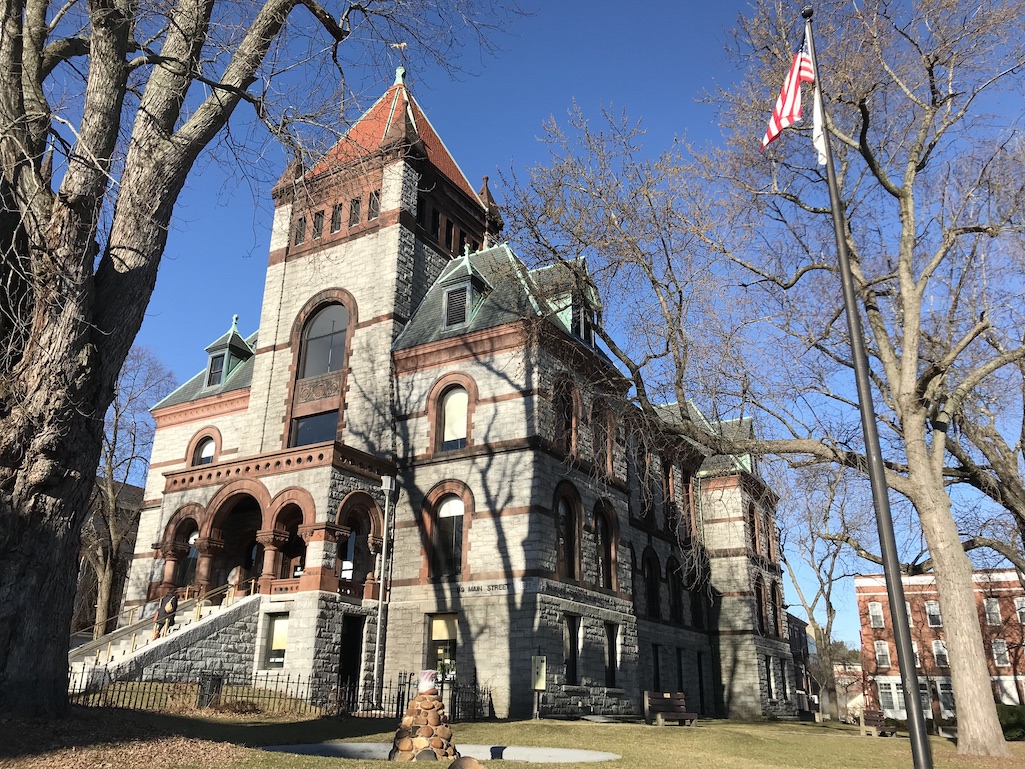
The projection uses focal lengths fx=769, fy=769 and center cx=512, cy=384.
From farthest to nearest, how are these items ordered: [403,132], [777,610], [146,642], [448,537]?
[777,610], [403,132], [448,537], [146,642]

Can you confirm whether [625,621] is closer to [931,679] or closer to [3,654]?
[3,654]

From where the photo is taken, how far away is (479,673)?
21234 mm

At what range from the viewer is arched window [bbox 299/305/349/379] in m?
27.5

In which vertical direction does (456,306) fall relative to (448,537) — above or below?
above

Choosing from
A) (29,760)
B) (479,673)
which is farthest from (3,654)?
(479,673)

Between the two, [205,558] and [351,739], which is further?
[205,558]

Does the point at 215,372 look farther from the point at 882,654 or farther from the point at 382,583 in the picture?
the point at 882,654

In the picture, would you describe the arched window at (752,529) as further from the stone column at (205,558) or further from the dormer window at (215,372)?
the dormer window at (215,372)

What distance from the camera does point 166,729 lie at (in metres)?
9.77

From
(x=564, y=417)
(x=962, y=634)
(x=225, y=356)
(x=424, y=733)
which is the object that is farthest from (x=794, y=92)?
(x=225, y=356)

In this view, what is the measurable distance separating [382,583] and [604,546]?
796 centimetres

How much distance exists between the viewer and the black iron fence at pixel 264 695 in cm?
1658

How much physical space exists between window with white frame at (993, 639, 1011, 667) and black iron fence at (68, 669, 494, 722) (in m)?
48.4

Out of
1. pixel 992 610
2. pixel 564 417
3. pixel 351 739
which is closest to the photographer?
pixel 351 739
